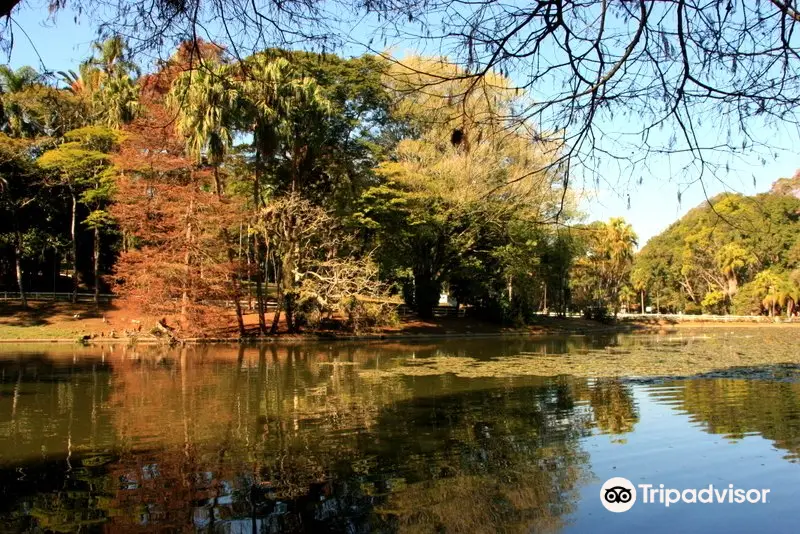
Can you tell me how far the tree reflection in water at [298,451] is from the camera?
220 inches

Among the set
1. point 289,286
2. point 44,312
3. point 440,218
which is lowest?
point 44,312

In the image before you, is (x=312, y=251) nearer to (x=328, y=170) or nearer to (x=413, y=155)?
(x=328, y=170)

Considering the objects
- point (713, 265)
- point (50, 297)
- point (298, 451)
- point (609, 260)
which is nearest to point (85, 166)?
point (50, 297)

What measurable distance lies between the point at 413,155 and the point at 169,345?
1455 centimetres

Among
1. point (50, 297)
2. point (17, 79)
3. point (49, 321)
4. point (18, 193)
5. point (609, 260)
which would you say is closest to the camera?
point (17, 79)

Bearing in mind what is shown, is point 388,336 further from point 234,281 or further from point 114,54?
point 114,54

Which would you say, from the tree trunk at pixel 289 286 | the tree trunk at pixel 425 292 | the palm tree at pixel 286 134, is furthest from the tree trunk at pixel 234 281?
the tree trunk at pixel 425 292

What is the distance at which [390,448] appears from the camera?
312 inches

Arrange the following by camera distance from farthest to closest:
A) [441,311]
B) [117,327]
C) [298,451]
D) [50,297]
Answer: [441,311] → [50,297] → [117,327] → [298,451]

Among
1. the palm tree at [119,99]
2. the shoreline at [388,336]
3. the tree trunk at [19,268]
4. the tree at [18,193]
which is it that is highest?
the palm tree at [119,99]

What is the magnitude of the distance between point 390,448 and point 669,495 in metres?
3.31

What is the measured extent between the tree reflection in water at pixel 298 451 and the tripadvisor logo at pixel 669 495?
35 cm

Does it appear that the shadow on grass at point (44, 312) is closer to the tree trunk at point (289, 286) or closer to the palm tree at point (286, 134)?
the palm tree at point (286, 134)

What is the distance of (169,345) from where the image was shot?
2453cm
